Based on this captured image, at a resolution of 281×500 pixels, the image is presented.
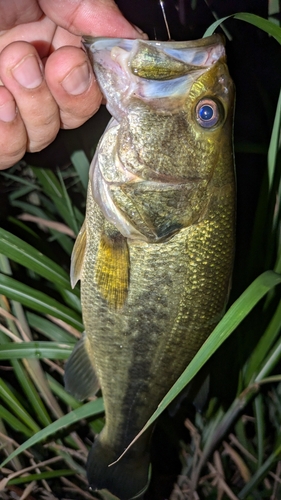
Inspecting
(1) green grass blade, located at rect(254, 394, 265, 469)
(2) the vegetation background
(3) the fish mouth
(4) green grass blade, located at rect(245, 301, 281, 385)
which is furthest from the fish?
(1) green grass blade, located at rect(254, 394, 265, 469)

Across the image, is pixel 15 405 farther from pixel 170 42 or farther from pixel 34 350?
pixel 170 42

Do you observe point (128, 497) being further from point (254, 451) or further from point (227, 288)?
point (227, 288)

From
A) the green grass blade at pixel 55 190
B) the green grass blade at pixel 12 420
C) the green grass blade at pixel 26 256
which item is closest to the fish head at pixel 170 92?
the green grass blade at pixel 26 256

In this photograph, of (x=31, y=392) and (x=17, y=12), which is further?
(x=31, y=392)

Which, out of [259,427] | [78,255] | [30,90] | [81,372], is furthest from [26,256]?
[259,427]

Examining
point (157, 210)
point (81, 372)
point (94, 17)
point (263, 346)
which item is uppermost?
point (94, 17)

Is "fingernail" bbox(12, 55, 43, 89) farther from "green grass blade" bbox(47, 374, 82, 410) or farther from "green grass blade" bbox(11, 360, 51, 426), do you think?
"green grass blade" bbox(47, 374, 82, 410)

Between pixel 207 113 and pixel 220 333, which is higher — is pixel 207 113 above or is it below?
above

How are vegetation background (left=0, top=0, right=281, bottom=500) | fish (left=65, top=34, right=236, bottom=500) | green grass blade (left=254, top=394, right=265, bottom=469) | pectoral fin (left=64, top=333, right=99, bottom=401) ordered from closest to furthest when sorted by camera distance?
fish (left=65, top=34, right=236, bottom=500) → pectoral fin (left=64, top=333, right=99, bottom=401) → vegetation background (left=0, top=0, right=281, bottom=500) → green grass blade (left=254, top=394, right=265, bottom=469)
